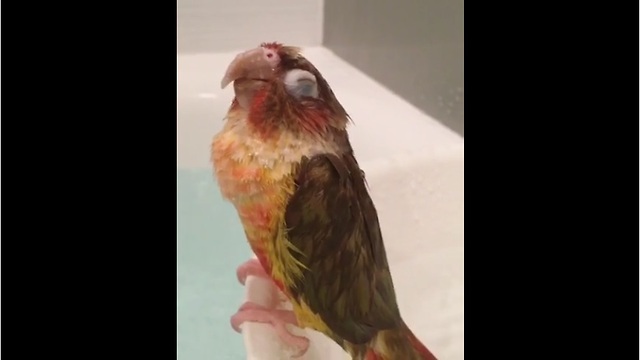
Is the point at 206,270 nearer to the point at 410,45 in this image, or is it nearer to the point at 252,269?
the point at 252,269

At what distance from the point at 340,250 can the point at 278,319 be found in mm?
56

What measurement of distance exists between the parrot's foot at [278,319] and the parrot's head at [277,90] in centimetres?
10

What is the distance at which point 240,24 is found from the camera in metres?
0.37

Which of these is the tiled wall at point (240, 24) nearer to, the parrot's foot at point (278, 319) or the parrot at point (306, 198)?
the parrot at point (306, 198)

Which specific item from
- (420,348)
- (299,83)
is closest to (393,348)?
(420,348)

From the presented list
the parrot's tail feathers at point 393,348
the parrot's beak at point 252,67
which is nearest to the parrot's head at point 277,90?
the parrot's beak at point 252,67

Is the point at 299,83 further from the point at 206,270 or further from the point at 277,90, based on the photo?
the point at 206,270

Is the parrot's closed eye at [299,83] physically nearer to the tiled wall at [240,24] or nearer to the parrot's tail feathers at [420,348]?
the tiled wall at [240,24]

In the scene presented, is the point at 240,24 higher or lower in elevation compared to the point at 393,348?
higher

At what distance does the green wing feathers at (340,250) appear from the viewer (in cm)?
34

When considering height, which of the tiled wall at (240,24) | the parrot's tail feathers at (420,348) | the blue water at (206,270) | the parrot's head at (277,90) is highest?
the tiled wall at (240,24)

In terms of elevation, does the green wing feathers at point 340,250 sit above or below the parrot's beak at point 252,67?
below

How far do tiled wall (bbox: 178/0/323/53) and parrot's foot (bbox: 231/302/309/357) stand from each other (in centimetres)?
14
